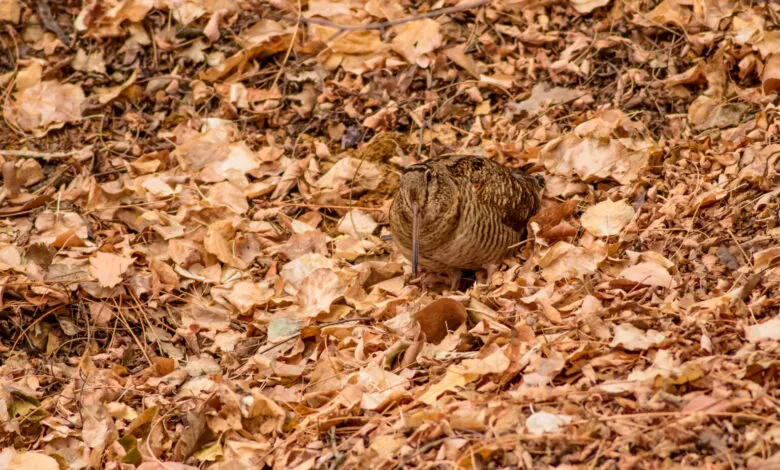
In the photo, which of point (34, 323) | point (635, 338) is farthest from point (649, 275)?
point (34, 323)

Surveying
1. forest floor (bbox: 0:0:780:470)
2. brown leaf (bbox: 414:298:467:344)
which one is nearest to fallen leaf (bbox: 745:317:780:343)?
forest floor (bbox: 0:0:780:470)

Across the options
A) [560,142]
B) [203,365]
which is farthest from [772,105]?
[203,365]

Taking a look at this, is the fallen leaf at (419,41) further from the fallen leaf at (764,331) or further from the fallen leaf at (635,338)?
the fallen leaf at (764,331)

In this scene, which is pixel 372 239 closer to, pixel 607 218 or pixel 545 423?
pixel 607 218

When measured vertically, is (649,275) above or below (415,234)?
above

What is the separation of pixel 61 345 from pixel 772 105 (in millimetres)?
4000

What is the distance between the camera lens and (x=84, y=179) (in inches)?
231

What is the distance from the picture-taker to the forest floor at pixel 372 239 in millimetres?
3471

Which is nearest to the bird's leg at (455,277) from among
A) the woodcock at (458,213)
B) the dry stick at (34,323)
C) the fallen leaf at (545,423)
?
the woodcock at (458,213)

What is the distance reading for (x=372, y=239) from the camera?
551 centimetres

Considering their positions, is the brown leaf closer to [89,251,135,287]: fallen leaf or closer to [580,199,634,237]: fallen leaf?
[580,199,634,237]: fallen leaf

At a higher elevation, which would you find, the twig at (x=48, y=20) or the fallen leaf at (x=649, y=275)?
the fallen leaf at (x=649, y=275)

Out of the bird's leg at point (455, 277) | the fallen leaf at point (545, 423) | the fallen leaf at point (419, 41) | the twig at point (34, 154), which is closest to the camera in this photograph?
the fallen leaf at point (545, 423)

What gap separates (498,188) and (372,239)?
0.88 meters
